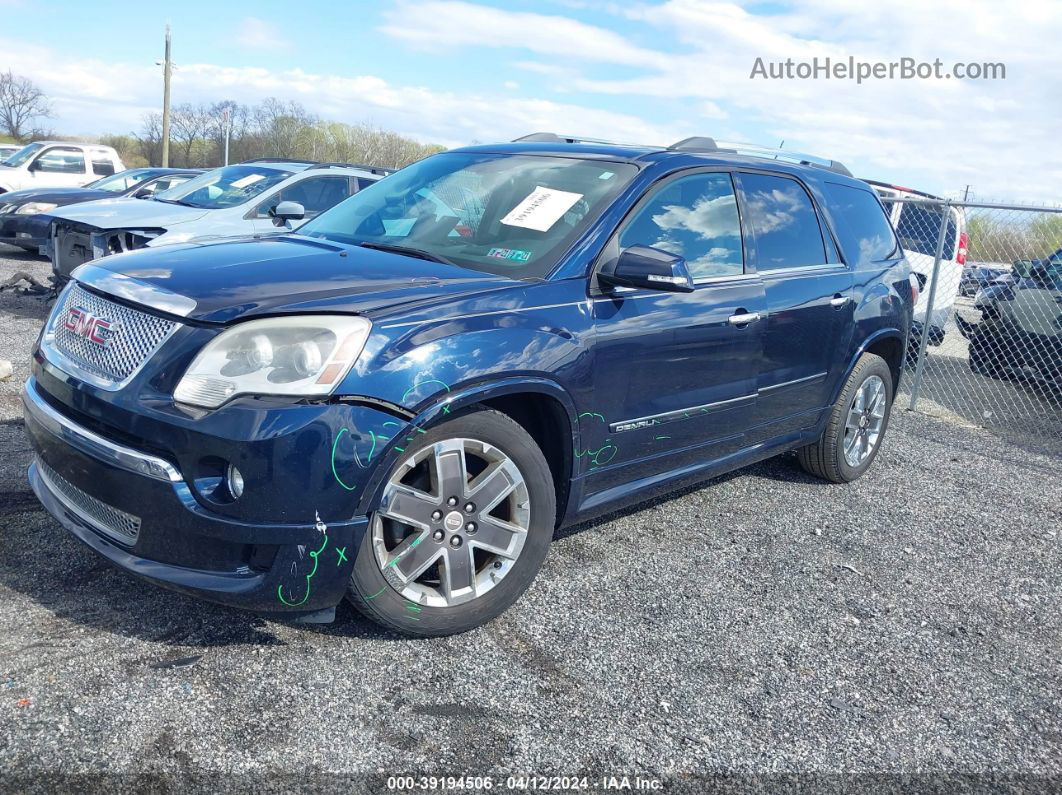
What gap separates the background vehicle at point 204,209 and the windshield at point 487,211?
3248 millimetres

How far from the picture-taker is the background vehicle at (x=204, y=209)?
8047 millimetres

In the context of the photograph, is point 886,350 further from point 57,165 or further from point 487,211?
point 57,165

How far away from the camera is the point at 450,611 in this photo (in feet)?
10.5

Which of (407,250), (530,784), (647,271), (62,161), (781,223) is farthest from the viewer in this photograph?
(62,161)

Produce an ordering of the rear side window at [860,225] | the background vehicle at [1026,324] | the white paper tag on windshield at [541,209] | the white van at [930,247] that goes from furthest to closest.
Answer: the white van at [930,247]
the background vehicle at [1026,324]
the rear side window at [860,225]
the white paper tag on windshield at [541,209]

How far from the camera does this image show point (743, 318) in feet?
13.9

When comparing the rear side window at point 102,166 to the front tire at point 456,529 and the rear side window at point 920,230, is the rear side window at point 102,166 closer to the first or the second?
the rear side window at point 920,230

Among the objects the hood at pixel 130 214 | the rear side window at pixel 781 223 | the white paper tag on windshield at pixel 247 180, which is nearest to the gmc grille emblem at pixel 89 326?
the rear side window at pixel 781 223

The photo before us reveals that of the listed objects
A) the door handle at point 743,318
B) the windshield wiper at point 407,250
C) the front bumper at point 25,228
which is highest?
the windshield wiper at point 407,250

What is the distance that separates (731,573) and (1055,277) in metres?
6.44

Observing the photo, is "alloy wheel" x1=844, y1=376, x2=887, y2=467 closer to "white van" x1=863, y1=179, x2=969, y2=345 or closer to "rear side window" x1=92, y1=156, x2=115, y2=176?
"white van" x1=863, y1=179, x2=969, y2=345

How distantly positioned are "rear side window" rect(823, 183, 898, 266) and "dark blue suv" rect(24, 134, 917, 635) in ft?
2.58

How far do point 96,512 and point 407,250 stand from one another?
156 cm

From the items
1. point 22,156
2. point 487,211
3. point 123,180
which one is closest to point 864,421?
point 487,211
